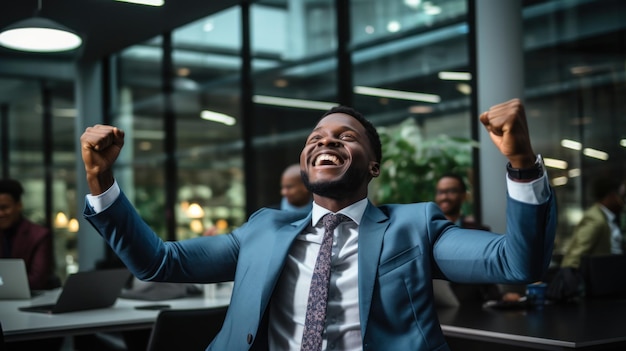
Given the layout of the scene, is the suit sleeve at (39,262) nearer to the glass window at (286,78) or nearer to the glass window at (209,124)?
the glass window at (286,78)

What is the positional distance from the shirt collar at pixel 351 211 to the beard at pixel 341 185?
5 centimetres

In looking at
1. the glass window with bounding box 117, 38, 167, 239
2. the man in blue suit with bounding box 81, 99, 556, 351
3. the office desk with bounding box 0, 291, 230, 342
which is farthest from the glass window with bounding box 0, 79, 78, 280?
the man in blue suit with bounding box 81, 99, 556, 351

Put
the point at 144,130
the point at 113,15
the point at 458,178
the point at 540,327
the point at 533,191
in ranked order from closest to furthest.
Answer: the point at 533,191, the point at 540,327, the point at 458,178, the point at 113,15, the point at 144,130

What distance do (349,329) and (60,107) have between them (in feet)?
31.5

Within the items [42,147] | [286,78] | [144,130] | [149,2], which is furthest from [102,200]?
[42,147]

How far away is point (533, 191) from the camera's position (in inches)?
61.0

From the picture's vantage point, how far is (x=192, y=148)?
8.66m

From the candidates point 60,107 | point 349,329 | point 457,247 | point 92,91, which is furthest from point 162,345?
point 60,107

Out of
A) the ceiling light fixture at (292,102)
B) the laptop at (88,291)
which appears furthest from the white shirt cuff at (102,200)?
the ceiling light fixture at (292,102)

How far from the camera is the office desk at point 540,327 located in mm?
2371

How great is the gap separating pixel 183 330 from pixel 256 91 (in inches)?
205

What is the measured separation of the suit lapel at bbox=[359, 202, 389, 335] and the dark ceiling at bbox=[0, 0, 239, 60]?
4624mm

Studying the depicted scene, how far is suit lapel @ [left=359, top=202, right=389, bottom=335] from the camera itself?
183 cm

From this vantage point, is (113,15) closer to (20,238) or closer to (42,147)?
(20,238)
